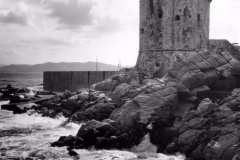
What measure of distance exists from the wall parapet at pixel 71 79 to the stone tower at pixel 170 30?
451 cm

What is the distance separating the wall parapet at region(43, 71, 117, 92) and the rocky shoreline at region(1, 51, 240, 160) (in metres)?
8.30

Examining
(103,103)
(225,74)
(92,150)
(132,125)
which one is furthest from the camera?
(103,103)

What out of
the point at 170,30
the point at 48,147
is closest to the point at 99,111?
the point at 48,147

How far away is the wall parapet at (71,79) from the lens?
2634 centimetres

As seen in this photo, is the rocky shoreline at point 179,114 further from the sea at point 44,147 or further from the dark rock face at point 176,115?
the sea at point 44,147

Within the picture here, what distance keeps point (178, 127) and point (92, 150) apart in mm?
→ 3888

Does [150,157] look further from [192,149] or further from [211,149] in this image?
[211,149]

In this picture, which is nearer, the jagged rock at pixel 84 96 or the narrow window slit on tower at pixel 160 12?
the jagged rock at pixel 84 96

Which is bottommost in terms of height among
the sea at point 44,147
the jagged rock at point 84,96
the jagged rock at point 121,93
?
the sea at point 44,147

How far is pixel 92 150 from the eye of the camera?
11.6 m

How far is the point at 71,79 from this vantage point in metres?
29.9

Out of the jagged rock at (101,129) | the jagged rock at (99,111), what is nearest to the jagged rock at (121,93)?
the jagged rock at (99,111)

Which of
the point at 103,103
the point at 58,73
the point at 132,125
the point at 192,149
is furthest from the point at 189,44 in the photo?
the point at 58,73

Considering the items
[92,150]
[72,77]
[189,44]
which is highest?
[189,44]
